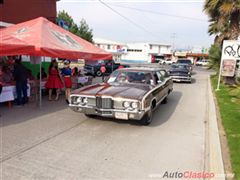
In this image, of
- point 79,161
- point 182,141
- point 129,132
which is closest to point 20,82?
point 129,132

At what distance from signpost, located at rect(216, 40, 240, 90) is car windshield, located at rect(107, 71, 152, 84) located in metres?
8.48

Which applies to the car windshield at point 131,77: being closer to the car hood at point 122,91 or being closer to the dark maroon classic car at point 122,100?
the dark maroon classic car at point 122,100

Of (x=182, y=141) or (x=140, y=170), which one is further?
(x=182, y=141)

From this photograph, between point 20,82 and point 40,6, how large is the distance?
7483 mm

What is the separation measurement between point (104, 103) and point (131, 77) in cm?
212

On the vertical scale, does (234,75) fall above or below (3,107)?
above

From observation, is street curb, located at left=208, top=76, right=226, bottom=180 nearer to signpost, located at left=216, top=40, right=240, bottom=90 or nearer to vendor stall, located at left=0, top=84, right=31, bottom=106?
vendor stall, located at left=0, top=84, right=31, bottom=106

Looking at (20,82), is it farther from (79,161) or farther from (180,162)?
(180,162)

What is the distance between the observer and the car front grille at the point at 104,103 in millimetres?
6098

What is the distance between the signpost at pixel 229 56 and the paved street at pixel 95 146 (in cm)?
815

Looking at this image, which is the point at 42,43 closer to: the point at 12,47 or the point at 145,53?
the point at 12,47

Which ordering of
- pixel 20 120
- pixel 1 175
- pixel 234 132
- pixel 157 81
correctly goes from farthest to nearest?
pixel 157 81, pixel 20 120, pixel 234 132, pixel 1 175

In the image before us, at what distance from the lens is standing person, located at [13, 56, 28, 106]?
880cm

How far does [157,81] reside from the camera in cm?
799
